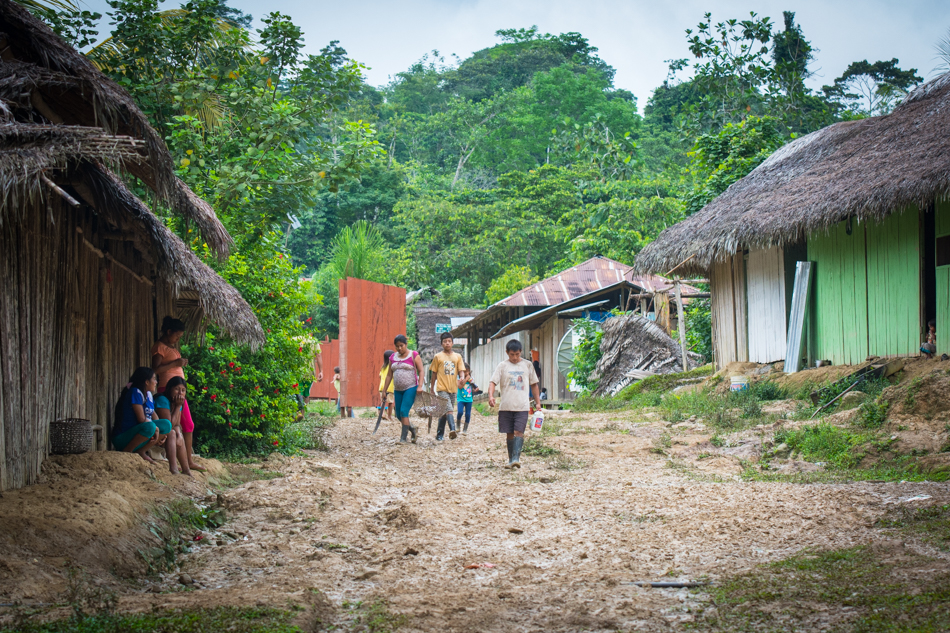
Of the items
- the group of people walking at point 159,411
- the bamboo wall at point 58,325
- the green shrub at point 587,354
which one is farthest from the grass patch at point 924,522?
the green shrub at point 587,354

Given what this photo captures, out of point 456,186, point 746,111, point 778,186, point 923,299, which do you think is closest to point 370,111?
point 456,186

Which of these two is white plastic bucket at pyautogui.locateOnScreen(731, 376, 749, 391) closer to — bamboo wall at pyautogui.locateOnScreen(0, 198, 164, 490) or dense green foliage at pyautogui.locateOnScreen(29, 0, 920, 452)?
dense green foliage at pyautogui.locateOnScreen(29, 0, 920, 452)

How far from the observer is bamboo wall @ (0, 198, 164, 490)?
5.23 meters

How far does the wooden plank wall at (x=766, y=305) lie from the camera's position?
12727mm

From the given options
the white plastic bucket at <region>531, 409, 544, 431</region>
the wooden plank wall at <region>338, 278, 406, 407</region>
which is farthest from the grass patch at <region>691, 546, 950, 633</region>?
the wooden plank wall at <region>338, 278, 406, 407</region>

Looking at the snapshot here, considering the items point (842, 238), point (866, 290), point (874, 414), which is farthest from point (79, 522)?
point (842, 238)

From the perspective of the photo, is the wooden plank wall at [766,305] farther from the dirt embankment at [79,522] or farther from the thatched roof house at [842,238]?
the dirt embankment at [79,522]

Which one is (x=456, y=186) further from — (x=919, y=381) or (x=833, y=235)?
(x=919, y=381)

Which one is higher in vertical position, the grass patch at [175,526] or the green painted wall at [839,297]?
the green painted wall at [839,297]

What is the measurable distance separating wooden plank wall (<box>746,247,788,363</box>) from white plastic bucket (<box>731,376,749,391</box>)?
2.52 feet

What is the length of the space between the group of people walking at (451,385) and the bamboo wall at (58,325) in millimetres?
3825

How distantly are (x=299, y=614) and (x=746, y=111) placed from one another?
72.0 feet

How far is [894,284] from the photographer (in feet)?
34.1

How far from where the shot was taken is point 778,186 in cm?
1234
